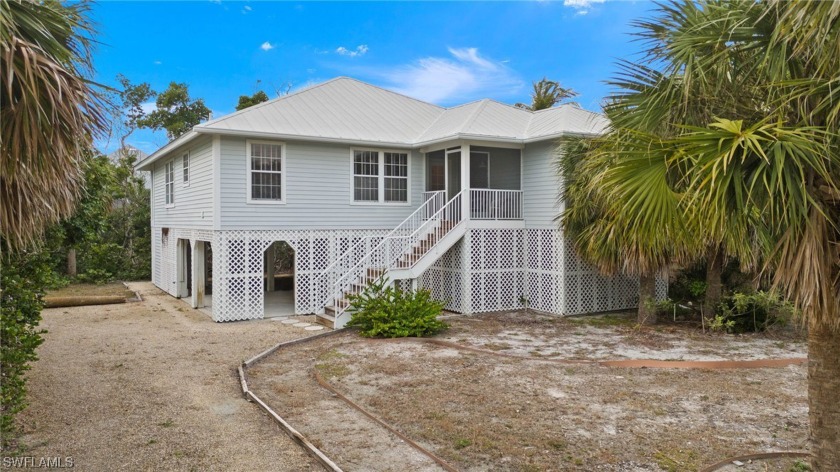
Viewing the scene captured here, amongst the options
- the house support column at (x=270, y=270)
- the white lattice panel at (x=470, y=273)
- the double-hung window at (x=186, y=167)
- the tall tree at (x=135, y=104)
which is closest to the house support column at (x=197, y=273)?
the white lattice panel at (x=470, y=273)

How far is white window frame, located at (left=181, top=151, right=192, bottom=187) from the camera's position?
1495 centimetres

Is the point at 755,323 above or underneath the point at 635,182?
underneath

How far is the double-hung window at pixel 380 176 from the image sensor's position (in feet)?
47.2

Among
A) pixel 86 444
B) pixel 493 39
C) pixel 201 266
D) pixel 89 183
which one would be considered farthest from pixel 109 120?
pixel 493 39

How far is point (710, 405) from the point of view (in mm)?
6324

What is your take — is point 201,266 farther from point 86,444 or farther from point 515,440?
point 515,440


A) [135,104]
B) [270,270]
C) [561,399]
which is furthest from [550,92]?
[135,104]

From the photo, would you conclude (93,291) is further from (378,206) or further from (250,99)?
(250,99)

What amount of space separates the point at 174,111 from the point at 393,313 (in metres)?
24.0

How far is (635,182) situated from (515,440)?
2805mm

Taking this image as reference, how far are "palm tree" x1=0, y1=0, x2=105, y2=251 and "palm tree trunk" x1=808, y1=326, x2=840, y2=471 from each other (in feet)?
17.2

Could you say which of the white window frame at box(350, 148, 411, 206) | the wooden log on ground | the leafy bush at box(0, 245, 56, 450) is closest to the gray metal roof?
the white window frame at box(350, 148, 411, 206)

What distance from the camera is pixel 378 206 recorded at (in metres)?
14.7

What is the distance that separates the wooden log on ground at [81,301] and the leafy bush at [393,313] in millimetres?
8588
